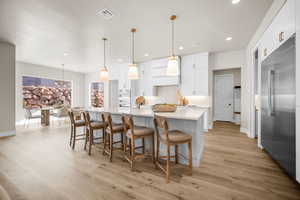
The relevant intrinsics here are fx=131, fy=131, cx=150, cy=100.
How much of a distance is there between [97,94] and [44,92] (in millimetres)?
2691

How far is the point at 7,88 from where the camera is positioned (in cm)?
403

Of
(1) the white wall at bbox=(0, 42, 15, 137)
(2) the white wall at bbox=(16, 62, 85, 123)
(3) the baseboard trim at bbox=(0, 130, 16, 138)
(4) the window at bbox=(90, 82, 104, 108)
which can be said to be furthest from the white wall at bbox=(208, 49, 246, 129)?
(2) the white wall at bbox=(16, 62, 85, 123)

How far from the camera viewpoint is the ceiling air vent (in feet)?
8.01

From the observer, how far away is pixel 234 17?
2.70m

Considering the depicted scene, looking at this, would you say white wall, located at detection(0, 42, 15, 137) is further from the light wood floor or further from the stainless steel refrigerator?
the stainless steel refrigerator

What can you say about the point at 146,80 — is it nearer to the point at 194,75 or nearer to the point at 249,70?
the point at 194,75

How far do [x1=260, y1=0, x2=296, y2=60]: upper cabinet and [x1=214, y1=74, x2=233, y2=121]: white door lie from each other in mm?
3601

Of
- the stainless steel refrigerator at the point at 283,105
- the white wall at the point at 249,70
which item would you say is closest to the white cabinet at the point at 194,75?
the white wall at the point at 249,70

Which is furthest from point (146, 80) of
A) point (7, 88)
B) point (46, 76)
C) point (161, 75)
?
point (46, 76)

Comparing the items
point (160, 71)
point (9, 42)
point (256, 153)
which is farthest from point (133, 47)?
point (256, 153)

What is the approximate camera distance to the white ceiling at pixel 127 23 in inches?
90.8

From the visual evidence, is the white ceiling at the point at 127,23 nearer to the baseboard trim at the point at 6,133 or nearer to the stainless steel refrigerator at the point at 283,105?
the stainless steel refrigerator at the point at 283,105

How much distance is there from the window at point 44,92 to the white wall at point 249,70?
830 cm

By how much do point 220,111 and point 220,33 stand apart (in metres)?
4.09
